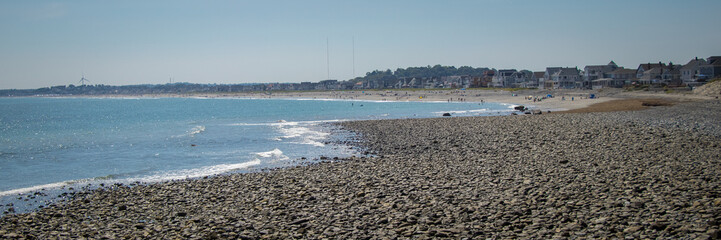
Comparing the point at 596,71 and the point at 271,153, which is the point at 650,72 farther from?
the point at 271,153

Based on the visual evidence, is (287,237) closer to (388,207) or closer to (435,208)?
(388,207)

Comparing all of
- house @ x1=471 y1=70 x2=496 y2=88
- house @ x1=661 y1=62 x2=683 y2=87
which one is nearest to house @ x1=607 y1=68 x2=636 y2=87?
house @ x1=661 y1=62 x2=683 y2=87

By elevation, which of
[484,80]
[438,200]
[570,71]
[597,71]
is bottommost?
[438,200]

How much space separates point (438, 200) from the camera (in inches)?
493

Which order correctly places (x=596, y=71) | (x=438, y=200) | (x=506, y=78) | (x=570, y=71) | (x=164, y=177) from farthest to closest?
(x=506, y=78) → (x=570, y=71) → (x=596, y=71) → (x=164, y=177) → (x=438, y=200)

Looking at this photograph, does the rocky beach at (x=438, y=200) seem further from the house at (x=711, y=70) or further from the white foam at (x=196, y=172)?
the house at (x=711, y=70)

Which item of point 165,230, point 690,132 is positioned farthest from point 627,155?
point 165,230

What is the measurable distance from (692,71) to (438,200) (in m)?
110

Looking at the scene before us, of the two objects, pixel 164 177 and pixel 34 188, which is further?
pixel 164 177

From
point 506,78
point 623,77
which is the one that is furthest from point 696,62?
point 506,78

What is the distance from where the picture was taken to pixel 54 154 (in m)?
30.3

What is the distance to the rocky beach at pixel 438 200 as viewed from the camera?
10.0 metres

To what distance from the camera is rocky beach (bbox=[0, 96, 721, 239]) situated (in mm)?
10000

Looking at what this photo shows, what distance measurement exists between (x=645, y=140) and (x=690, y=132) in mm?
4647
